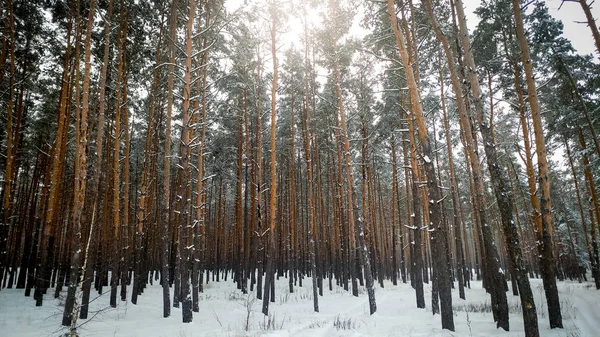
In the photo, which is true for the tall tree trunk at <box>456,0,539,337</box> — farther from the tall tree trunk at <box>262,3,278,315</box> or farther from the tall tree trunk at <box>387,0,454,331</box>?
the tall tree trunk at <box>262,3,278,315</box>

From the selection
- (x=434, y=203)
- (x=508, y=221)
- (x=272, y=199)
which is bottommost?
(x=508, y=221)

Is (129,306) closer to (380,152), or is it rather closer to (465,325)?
(465,325)

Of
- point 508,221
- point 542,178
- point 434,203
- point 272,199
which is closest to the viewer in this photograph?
point 508,221

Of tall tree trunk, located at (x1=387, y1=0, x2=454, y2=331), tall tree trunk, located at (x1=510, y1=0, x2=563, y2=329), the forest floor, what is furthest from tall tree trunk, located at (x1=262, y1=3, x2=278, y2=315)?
tall tree trunk, located at (x1=510, y1=0, x2=563, y2=329)

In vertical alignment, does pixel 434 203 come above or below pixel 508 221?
above

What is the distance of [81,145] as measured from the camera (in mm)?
9422

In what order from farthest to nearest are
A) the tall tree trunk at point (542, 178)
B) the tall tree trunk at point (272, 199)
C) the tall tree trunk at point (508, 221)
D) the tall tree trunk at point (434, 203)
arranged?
the tall tree trunk at point (272, 199)
the tall tree trunk at point (542, 178)
the tall tree trunk at point (434, 203)
the tall tree trunk at point (508, 221)

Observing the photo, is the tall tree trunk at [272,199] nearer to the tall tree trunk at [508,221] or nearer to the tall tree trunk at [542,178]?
the tall tree trunk at [508,221]

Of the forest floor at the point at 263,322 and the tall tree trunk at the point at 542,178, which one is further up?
the tall tree trunk at the point at 542,178

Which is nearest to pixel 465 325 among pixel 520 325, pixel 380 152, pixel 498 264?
pixel 520 325

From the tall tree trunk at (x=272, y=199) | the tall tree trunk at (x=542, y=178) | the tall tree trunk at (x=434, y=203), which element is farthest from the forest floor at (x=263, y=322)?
the tall tree trunk at (x=542, y=178)

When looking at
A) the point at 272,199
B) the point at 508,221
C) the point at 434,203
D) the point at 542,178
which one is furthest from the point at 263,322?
the point at 542,178

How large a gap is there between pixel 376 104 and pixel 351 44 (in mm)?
6481

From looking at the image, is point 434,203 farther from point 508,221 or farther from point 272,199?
point 272,199
